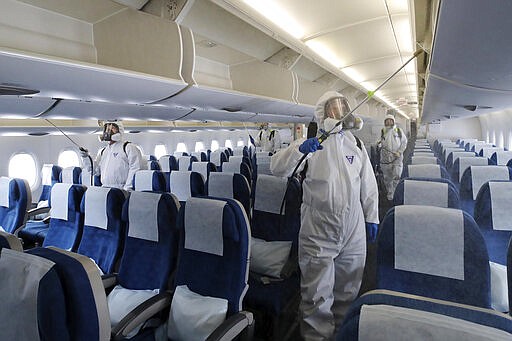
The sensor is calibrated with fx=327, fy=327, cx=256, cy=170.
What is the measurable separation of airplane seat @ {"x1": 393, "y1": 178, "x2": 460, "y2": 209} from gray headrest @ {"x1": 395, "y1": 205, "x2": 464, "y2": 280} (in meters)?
0.96

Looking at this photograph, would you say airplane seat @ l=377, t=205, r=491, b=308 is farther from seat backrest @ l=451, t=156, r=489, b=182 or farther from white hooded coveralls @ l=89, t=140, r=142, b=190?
white hooded coveralls @ l=89, t=140, r=142, b=190

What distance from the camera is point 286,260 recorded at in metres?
2.76

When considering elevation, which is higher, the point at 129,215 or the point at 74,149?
the point at 74,149

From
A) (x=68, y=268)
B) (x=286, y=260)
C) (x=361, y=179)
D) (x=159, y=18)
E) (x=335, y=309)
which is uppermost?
(x=159, y=18)

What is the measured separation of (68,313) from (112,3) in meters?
1.92

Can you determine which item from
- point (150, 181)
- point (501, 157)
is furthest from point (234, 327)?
point (501, 157)

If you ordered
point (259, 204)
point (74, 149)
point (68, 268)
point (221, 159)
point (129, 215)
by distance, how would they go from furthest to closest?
point (221, 159) → point (74, 149) → point (259, 204) → point (129, 215) → point (68, 268)

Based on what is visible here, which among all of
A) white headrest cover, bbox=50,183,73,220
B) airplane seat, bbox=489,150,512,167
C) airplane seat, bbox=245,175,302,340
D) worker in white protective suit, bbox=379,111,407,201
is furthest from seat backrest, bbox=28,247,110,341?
worker in white protective suit, bbox=379,111,407,201

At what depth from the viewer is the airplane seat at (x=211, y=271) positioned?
1.90 meters

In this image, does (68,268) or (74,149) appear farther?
(74,149)

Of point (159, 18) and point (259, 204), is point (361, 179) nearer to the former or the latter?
point (259, 204)

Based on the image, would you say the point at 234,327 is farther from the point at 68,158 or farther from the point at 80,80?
the point at 68,158

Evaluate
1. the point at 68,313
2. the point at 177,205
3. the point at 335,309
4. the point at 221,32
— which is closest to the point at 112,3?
the point at 221,32

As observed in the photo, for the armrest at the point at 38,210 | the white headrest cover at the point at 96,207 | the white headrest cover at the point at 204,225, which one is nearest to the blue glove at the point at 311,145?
the white headrest cover at the point at 204,225
